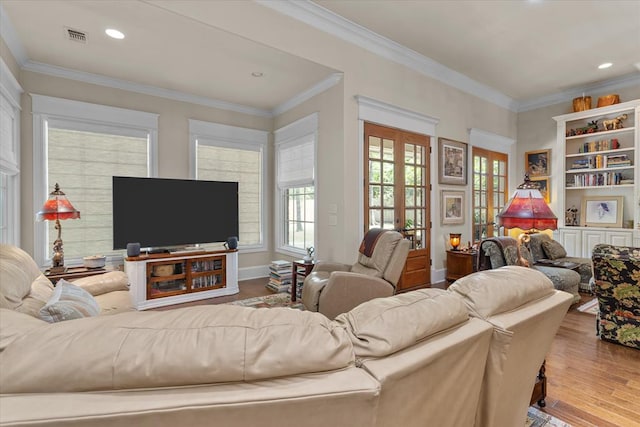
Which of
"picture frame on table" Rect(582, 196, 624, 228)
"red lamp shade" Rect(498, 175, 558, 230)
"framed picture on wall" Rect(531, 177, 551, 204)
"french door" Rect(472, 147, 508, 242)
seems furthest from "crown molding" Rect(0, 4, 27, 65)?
"picture frame on table" Rect(582, 196, 624, 228)

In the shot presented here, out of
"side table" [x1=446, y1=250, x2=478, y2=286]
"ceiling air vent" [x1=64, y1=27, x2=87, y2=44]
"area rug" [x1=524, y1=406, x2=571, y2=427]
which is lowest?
"area rug" [x1=524, y1=406, x2=571, y2=427]

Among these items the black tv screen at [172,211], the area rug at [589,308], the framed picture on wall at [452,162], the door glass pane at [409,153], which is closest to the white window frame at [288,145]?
the black tv screen at [172,211]

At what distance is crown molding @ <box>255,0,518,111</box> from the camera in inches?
128

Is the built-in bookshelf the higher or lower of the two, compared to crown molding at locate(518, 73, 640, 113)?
lower

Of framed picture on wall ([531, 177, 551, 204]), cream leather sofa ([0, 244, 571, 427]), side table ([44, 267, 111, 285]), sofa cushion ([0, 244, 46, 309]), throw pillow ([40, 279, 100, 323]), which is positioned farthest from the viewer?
framed picture on wall ([531, 177, 551, 204])

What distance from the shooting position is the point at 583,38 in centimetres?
398

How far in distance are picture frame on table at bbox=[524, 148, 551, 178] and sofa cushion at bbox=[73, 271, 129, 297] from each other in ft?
22.4

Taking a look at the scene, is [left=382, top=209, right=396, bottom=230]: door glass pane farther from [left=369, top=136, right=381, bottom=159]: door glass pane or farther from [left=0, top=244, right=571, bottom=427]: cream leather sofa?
[left=0, top=244, right=571, bottom=427]: cream leather sofa

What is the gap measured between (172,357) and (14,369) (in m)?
0.28

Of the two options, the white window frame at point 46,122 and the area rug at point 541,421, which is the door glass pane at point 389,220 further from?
the white window frame at point 46,122

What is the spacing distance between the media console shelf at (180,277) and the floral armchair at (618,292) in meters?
4.05

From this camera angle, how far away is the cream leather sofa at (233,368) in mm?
591

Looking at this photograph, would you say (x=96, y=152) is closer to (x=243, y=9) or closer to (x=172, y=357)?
(x=243, y=9)

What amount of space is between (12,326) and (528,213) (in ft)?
8.70
